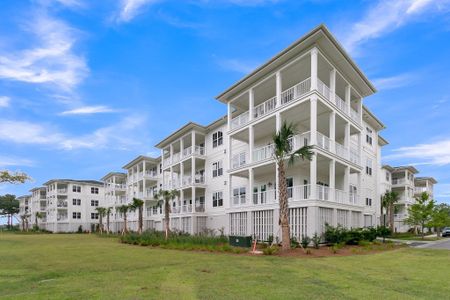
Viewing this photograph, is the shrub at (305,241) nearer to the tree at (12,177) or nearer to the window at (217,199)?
the window at (217,199)

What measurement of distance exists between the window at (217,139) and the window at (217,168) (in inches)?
81.0

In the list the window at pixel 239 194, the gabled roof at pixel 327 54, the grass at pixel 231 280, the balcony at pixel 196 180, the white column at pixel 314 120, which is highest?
the gabled roof at pixel 327 54

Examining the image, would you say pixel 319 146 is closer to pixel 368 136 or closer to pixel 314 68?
pixel 314 68

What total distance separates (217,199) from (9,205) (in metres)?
91.6

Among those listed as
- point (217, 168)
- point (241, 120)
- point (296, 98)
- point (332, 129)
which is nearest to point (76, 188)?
point (217, 168)

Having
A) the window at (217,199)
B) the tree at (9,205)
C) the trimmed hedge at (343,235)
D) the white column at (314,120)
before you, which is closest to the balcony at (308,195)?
the trimmed hedge at (343,235)

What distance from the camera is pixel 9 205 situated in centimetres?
9781

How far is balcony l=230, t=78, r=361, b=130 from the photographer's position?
23.2 m

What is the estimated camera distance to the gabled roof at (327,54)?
21.2 m

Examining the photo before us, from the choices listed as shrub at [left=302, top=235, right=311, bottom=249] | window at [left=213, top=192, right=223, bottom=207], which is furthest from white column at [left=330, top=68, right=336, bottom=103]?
window at [left=213, top=192, right=223, bottom=207]

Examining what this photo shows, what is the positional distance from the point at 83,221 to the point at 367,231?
2691 inches

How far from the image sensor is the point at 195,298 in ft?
25.3

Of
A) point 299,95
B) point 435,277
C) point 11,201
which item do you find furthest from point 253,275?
point 11,201

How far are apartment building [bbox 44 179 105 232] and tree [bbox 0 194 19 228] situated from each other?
1160 inches
